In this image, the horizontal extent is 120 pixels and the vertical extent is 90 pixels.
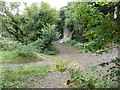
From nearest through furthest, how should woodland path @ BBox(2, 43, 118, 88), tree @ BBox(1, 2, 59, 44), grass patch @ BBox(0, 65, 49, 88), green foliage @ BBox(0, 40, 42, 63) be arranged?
grass patch @ BBox(0, 65, 49, 88), woodland path @ BBox(2, 43, 118, 88), green foliage @ BBox(0, 40, 42, 63), tree @ BBox(1, 2, 59, 44)

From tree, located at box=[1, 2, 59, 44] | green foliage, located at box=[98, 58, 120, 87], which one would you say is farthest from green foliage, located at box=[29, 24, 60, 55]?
green foliage, located at box=[98, 58, 120, 87]

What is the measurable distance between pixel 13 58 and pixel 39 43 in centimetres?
241

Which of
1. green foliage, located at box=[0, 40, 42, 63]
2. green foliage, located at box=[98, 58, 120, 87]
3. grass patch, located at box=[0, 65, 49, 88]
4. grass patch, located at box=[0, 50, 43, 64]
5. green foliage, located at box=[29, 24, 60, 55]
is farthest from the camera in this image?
green foliage, located at box=[29, 24, 60, 55]

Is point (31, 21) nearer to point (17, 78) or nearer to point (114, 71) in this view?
point (17, 78)

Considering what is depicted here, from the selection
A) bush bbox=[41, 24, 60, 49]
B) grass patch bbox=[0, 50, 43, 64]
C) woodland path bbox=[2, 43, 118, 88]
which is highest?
bush bbox=[41, 24, 60, 49]

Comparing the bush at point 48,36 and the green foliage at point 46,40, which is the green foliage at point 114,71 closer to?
the green foliage at point 46,40

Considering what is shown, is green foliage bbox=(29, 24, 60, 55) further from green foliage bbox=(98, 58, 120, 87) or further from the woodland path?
green foliage bbox=(98, 58, 120, 87)

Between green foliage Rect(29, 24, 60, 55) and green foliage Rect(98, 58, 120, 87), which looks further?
green foliage Rect(29, 24, 60, 55)

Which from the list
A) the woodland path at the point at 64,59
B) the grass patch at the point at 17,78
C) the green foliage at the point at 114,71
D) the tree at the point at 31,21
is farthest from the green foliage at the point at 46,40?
the green foliage at the point at 114,71

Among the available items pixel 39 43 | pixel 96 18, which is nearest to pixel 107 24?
pixel 96 18

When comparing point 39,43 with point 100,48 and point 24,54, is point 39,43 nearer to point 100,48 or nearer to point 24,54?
point 24,54

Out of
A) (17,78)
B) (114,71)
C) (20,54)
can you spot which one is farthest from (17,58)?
(114,71)

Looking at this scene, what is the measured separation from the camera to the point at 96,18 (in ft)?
3.34

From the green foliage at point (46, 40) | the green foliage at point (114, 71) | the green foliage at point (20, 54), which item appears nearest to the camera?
the green foliage at point (114, 71)
